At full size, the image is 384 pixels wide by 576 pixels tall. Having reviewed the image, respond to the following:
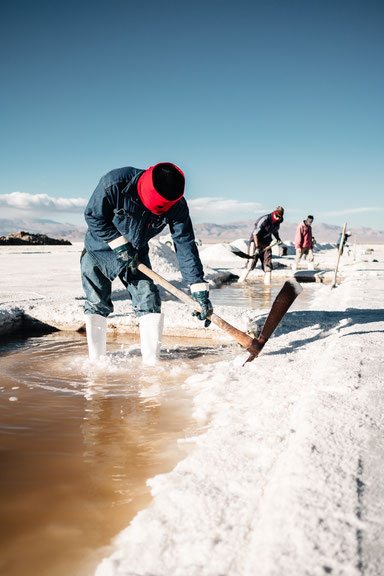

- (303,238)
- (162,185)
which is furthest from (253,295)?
(162,185)

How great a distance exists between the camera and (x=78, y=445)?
1794 mm

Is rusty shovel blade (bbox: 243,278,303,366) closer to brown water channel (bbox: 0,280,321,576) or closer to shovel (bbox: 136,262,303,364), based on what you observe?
shovel (bbox: 136,262,303,364)

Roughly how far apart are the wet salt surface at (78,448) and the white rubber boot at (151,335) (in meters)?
0.08

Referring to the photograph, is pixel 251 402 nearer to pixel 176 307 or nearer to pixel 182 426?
pixel 182 426

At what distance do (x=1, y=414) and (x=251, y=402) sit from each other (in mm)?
1229

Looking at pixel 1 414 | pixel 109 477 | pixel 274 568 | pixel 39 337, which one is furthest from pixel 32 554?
pixel 39 337

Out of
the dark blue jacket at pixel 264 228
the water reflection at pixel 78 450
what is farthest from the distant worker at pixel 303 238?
the water reflection at pixel 78 450

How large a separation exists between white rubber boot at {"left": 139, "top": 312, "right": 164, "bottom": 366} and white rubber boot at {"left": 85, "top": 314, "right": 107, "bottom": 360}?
0.31 metres

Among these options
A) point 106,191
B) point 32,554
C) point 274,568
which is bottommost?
point 32,554

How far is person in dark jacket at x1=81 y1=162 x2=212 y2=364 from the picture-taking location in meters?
2.48

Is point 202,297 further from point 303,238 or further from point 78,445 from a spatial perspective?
point 303,238

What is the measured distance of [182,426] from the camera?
1.92m

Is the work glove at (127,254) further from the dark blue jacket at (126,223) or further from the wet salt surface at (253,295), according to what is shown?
the wet salt surface at (253,295)

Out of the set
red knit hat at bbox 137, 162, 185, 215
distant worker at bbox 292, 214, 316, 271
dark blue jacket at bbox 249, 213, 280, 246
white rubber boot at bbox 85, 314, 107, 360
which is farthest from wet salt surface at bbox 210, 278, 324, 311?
red knit hat at bbox 137, 162, 185, 215
